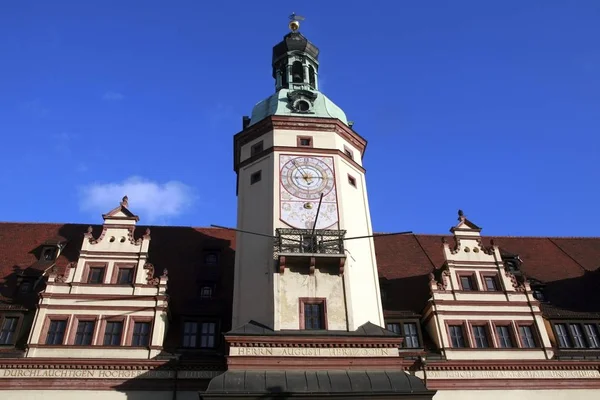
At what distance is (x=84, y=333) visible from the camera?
21.0 metres

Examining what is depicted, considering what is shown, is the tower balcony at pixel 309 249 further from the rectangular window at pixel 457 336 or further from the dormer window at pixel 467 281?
the dormer window at pixel 467 281

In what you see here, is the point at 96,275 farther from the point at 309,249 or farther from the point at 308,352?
the point at 308,352

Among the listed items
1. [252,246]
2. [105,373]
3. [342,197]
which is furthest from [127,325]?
[342,197]

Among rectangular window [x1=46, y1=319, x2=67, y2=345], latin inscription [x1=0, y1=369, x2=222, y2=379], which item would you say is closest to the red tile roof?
latin inscription [x1=0, y1=369, x2=222, y2=379]

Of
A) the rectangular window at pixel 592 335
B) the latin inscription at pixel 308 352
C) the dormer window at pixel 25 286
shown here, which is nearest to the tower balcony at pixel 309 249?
the latin inscription at pixel 308 352

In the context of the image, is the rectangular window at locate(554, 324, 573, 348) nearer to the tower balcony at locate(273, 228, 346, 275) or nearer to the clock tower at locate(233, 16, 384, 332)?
the clock tower at locate(233, 16, 384, 332)

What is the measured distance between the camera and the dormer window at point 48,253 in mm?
25281

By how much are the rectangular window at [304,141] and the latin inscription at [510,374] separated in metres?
10.8

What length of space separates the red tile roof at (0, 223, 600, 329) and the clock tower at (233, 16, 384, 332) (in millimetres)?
2344

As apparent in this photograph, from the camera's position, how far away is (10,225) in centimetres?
2883

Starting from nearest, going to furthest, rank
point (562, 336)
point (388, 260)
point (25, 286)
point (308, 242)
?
point (308, 242), point (562, 336), point (25, 286), point (388, 260)

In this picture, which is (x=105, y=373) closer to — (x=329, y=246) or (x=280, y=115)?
(x=329, y=246)

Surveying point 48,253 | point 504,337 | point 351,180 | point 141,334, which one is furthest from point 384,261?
point 48,253

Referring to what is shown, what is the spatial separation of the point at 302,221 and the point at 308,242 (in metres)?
1.19
